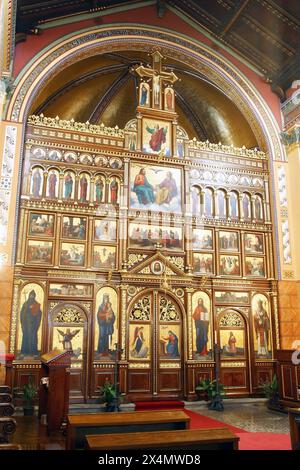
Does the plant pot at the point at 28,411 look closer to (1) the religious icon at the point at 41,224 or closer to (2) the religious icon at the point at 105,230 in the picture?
(1) the religious icon at the point at 41,224

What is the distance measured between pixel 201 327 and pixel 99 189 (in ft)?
16.8

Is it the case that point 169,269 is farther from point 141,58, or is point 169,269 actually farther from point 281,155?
point 141,58

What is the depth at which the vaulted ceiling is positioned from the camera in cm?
1317

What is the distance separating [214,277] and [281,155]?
5.12m

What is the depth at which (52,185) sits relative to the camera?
12.8 meters

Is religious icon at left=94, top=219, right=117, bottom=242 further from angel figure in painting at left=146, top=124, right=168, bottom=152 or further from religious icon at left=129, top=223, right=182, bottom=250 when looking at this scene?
angel figure in painting at left=146, top=124, right=168, bottom=152

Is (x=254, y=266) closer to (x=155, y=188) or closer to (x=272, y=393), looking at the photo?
(x=272, y=393)

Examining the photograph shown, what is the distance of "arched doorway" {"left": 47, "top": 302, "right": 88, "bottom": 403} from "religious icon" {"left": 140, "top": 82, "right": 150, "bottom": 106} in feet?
23.0

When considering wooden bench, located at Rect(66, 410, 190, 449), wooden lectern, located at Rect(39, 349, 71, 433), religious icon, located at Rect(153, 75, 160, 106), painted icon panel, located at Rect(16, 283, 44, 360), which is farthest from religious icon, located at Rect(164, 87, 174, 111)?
wooden bench, located at Rect(66, 410, 190, 449)

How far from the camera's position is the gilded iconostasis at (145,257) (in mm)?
12008

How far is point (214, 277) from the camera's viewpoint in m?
13.6

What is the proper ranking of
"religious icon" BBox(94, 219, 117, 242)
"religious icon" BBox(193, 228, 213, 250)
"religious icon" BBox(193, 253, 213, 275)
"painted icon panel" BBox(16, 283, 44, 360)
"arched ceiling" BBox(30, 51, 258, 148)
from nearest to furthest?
"painted icon panel" BBox(16, 283, 44, 360) < "religious icon" BBox(94, 219, 117, 242) < "religious icon" BBox(193, 253, 213, 275) < "religious icon" BBox(193, 228, 213, 250) < "arched ceiling" BBox(30, 51, 258, 148)

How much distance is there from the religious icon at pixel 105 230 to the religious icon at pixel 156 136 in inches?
106

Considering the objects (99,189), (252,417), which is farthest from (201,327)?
(99,189)
